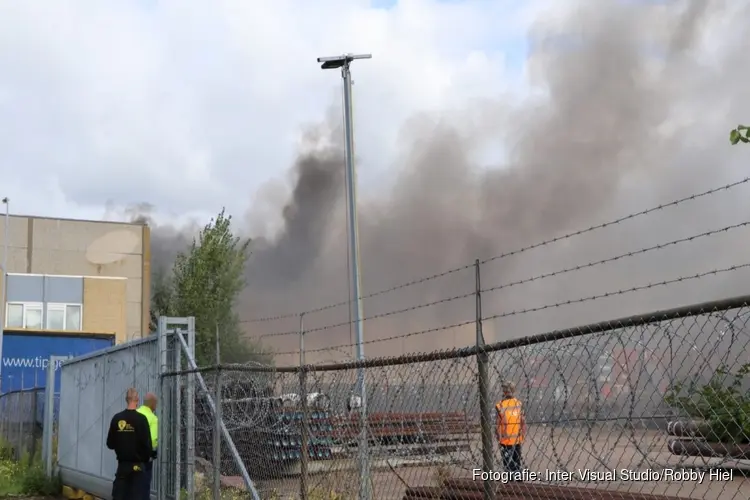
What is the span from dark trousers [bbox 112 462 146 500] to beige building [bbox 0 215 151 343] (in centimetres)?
2969

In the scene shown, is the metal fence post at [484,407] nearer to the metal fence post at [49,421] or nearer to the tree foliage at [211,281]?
the metal fence post at [49,421]

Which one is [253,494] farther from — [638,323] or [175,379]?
[638,323]

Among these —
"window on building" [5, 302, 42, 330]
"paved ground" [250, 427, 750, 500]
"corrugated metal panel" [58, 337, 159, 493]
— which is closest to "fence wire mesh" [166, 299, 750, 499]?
"paved ground" [250, 427, 750, 500]

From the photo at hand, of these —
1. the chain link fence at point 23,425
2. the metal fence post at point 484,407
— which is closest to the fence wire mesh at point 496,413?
the metal fence post at point 484,407

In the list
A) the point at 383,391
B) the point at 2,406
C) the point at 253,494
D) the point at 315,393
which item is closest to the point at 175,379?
the point at 253,494

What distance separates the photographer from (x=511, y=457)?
15.0 ft

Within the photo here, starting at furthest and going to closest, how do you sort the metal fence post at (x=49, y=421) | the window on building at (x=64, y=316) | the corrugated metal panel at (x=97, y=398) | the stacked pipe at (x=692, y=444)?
the window on building at (x=64, y=316) → the metal fence post at (x=49, y=421) → the corrugated metal panel at (x=97, y=398) → the stacked pipe at (x=692, y=444)

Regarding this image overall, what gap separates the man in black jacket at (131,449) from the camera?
344 inches

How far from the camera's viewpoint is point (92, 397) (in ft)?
38.0

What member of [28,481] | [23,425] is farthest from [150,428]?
[23,425]

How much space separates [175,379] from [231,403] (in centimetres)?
106

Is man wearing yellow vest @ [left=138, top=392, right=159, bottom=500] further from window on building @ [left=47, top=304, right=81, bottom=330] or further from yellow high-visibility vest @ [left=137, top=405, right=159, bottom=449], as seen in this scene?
window on building @ [left=47, top=304, right=81, bottom=330]

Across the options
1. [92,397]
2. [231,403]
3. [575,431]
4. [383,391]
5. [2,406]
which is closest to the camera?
[575,431]

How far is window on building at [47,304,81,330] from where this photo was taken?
37312 millimetres
